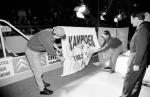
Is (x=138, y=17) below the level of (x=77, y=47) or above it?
above

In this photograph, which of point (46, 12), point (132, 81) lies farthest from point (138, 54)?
point (46, 12)

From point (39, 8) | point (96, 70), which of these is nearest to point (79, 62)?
point (96, 70)

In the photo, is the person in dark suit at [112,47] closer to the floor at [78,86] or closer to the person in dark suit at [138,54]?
the floor at [78,86]

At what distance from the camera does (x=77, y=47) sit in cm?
507

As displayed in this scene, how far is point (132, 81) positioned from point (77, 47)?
2563 mm

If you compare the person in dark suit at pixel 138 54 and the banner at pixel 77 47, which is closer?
the person in dark suit at pixel 138 54

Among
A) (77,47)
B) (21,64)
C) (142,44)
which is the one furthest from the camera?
(77,47)

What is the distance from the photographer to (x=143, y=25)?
2.67 metres

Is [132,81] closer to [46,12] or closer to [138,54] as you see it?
[138,54]

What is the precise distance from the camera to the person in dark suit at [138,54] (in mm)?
2617

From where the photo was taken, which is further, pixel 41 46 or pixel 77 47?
pixel 77 47

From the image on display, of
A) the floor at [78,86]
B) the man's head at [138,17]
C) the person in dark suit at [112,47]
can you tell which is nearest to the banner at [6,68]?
the floor at [78,86]

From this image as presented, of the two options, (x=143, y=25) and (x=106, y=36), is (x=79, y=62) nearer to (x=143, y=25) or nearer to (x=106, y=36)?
(x=106, y=36)

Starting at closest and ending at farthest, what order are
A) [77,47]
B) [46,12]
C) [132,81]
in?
1. [132,81]
2. [77,47]
3. [46,12]
